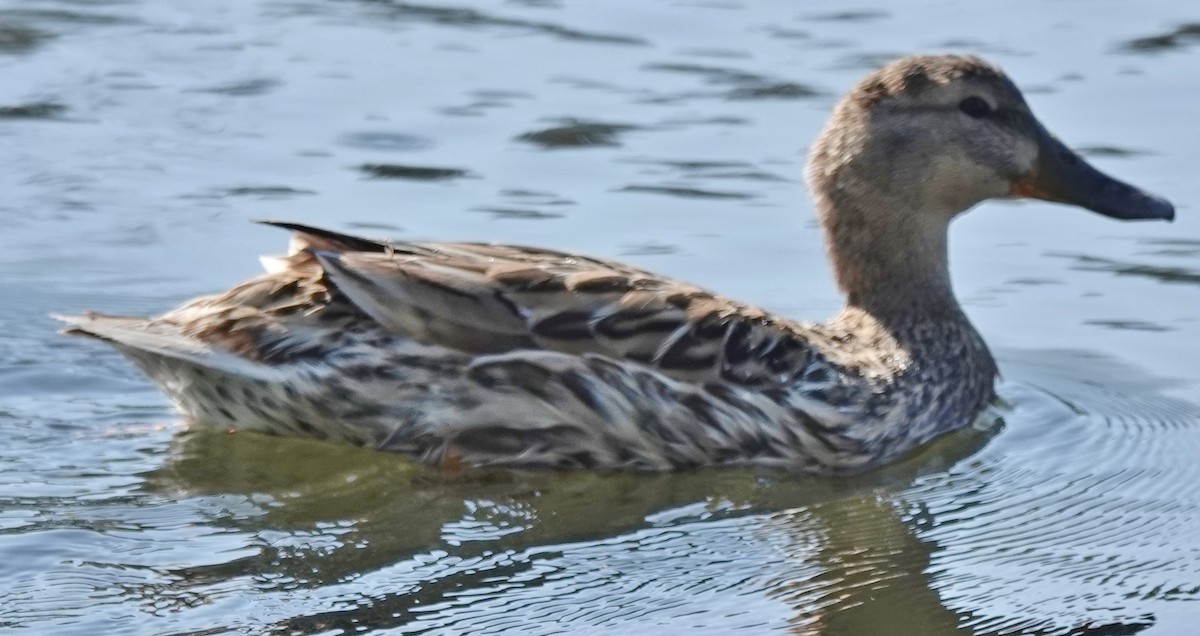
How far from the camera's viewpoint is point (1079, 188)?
31.8 feet

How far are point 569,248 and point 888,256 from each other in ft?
6.09

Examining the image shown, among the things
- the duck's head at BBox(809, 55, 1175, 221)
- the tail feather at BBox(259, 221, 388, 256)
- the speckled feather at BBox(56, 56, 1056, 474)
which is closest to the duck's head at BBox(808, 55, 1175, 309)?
the duck's head at BBox(809, 55, 1175, 221)

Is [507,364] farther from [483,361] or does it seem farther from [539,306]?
[539,306]

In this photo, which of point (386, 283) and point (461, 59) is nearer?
point (386, 283)

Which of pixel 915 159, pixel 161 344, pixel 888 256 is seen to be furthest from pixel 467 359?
pixel 915 159

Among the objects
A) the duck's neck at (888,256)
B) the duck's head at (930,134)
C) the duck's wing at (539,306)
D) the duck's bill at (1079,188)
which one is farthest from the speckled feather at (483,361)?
the duck's bill at (1079,188)

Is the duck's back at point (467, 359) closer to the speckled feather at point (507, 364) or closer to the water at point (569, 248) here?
the speckled feather at point (507, 364)

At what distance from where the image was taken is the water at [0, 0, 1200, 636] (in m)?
7.33

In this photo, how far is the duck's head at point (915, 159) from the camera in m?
9.48

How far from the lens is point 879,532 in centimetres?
811

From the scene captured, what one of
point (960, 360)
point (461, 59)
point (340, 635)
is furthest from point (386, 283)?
point (461, 59)

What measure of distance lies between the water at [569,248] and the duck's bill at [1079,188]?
0.70 m

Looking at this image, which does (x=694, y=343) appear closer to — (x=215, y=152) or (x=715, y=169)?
(x=715, y=169)

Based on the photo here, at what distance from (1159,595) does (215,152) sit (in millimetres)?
6399
